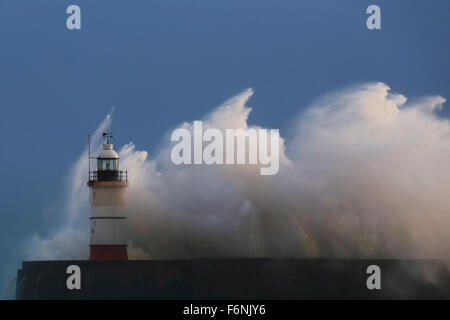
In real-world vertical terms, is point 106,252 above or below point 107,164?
below

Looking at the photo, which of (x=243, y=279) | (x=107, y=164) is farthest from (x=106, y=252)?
(x=243, y=279)

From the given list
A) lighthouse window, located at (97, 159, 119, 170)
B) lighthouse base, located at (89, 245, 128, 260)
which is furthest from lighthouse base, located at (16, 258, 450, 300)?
lighthouse window, located at (97, 159, 119, 170)

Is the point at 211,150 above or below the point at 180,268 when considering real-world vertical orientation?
above

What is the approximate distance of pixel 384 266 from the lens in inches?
3260

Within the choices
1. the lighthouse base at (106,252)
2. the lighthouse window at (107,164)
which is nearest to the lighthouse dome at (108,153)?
Answer: the lighthouse window at (107,164)

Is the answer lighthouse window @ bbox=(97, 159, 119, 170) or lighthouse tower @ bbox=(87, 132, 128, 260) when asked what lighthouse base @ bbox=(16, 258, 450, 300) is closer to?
lighthouse tower @ bbox=(87, 132, 128, 260)

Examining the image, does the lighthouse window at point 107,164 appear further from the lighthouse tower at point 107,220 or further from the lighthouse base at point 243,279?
the lighthouse base at point 243,279

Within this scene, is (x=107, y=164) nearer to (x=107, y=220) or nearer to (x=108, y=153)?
(x=108, y=153)

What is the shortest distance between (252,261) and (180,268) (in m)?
2.78

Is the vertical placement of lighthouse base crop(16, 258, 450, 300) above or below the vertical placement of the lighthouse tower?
below
